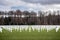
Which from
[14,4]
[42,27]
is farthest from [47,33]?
[14,4]

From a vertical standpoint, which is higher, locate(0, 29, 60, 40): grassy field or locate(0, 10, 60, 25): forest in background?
locate(0, 10, 60, 25): forest in background

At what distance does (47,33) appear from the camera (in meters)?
4.14

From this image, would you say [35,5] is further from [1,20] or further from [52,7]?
[1,20]

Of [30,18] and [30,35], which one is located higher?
[30,18]

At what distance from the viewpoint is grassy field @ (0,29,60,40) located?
412 cm

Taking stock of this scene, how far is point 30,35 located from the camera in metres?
4.16

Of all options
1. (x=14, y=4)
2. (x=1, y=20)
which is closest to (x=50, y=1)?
(x=14, y=4)

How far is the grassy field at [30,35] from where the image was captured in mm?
4121

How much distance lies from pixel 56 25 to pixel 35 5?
2.18 feet

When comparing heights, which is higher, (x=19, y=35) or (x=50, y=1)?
(x=50, y=1)

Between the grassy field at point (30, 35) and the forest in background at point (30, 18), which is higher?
the forest in background at point (30, 18)

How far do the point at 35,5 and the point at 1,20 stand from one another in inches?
33.7

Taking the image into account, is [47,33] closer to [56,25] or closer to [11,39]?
[56,25]

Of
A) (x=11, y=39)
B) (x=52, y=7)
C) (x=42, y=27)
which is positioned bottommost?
(x=11, y=39)
